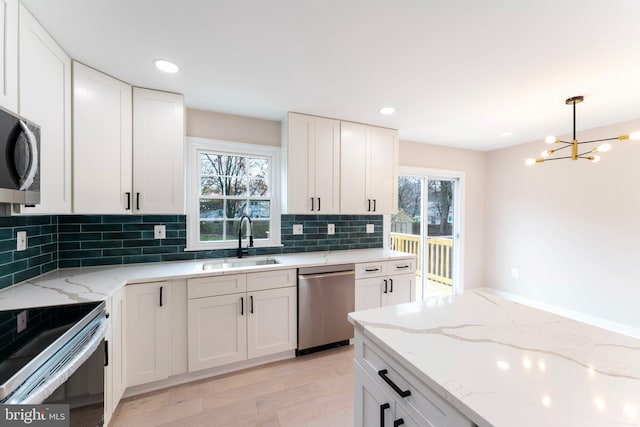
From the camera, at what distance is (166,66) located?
1863 millimetres

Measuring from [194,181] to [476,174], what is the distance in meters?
4.29

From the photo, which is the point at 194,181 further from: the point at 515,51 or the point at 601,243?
the point at 601,243

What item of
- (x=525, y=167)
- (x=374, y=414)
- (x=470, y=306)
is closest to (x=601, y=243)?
(x=525, y=167)

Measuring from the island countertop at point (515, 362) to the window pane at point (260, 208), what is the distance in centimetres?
193

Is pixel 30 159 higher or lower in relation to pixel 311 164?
lower

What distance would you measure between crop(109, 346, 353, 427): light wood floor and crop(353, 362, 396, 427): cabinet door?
78 cm

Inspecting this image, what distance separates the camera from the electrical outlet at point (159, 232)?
242 centimetres

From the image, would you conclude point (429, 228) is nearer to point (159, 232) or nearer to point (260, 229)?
point (260, 229)

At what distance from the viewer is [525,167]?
3.88 metres

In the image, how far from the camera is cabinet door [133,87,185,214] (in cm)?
214

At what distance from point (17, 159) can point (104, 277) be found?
106cm

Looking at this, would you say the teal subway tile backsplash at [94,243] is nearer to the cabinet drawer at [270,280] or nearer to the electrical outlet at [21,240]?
the electrical outlet at [21,240]

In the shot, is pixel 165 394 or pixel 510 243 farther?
pixel 510 243

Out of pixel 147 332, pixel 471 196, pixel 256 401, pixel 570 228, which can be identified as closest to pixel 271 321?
pixel 256 401
